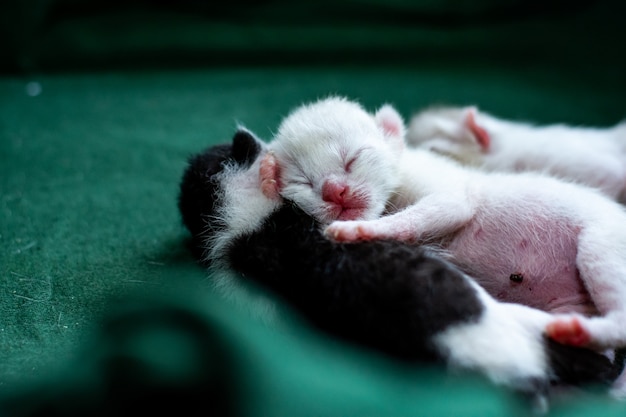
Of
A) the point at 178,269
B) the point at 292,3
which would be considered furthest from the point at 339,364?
the point at 292,3

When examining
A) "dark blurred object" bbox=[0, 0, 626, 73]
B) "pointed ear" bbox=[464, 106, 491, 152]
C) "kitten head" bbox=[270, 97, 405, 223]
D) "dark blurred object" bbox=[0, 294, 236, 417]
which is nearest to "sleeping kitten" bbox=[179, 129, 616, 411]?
"kitten head" bbox=[270, 97, 405, 223]

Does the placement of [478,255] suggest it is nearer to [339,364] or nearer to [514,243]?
[514,243]

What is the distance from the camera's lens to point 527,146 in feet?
7.95

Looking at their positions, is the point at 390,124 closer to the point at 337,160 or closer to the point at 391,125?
the point at 391,125

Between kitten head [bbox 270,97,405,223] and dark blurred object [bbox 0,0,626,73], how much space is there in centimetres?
211

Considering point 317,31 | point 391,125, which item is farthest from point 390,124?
point 317,31

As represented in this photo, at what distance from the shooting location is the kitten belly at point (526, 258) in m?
1.59

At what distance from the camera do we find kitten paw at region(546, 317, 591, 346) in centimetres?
137

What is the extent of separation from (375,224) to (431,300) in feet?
0.89

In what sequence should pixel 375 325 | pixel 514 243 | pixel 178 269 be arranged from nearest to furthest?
pixel 375 325 → pixel 514 243 → pixel 178 269

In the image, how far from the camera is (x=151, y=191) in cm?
250

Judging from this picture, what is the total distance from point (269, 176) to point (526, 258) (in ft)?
2.21

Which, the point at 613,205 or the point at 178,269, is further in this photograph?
the point at 178,269

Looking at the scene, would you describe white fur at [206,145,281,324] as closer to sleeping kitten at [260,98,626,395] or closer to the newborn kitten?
sleeping kitten at [260,98,626,395]
